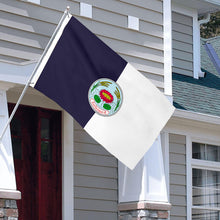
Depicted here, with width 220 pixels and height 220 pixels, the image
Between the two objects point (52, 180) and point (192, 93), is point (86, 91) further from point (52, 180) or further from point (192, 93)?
point (192, 93)

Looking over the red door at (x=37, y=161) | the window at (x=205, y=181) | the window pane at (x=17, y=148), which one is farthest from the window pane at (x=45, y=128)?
the window at (x=205, y=181)

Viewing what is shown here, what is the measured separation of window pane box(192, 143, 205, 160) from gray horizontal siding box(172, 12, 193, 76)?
2.19m

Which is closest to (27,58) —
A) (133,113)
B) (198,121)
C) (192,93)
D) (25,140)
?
(25,140)

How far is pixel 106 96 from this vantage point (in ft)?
25.7

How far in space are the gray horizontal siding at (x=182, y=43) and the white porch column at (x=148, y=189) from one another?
428cm

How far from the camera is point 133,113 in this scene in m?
7.95

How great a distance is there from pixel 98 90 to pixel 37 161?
200 centimetres

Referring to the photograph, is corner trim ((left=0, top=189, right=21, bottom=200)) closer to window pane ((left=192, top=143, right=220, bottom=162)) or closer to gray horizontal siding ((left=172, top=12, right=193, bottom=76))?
window pane ((left=192, top=143, right=220, bottom=162))

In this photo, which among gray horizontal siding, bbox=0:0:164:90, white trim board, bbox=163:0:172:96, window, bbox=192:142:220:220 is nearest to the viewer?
gray horizontal siding, bbox=0:0:164:90

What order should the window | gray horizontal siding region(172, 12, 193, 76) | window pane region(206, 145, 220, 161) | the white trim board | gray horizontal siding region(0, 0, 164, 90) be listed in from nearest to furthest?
gray horizontal siding region(0, 0, 164, 90) < the white trim board < the window < window pane region(206, 145, 220, 161) < gray horizontal siding region(172, 12, 193, 76)

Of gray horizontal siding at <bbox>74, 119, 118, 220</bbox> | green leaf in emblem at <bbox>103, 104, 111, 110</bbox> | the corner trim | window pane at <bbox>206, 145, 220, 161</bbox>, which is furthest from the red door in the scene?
window pane at <bbox>206, 145, 220, 161</bbox>

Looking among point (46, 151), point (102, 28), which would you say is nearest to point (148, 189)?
point (46, 151)

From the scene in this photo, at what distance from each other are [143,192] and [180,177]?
7.18 feet

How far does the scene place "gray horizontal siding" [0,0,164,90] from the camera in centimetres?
882
